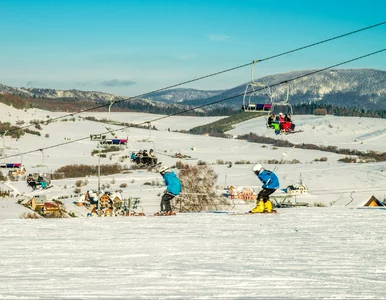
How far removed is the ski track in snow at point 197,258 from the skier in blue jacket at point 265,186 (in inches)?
49.4

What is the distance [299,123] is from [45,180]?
3729 inches

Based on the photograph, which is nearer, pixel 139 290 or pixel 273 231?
pixel 139 290

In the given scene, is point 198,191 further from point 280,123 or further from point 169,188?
point 169,188

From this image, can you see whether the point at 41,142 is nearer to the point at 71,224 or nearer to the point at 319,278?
the point at 71,224

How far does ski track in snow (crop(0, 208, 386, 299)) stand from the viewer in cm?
702

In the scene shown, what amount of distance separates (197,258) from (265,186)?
7.25m

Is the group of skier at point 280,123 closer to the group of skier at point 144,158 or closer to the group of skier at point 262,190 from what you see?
the group of skier at point 262,190

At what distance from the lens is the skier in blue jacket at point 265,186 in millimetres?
16391

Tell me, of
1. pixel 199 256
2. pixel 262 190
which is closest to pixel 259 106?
pixel 262 190

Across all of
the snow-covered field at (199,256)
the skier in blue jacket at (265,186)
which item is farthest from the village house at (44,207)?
the skier in blue jacket at (265,186)

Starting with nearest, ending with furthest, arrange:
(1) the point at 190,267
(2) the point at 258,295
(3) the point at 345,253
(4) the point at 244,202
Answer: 1. (2) the point at 258,295
2. (1) the point at 190,267
3. (3) the point at 345,253
4. (4) the point at 244,202

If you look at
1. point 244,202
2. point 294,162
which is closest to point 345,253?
point 244,202

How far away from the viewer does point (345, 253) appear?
31.3 feet

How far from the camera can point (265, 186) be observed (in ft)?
53.6
